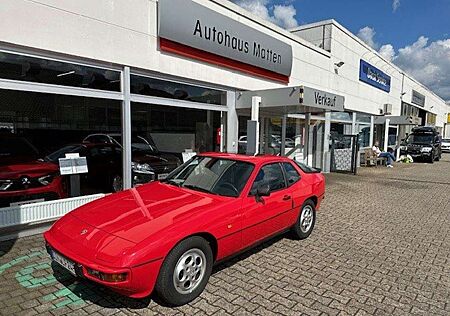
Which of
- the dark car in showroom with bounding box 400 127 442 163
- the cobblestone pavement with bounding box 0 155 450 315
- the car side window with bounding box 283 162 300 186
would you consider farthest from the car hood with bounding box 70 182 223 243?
the dark car in showroom with bounding box 400 127 442 163

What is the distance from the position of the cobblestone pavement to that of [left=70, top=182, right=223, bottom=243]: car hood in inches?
29.6

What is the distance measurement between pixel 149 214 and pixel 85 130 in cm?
358

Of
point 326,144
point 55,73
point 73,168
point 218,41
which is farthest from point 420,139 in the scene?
point 55,73

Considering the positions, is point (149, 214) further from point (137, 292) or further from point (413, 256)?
point (413, 256)

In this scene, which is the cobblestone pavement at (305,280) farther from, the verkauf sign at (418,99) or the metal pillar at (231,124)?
the verkauf sign at (418,99)

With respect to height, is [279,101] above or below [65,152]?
above

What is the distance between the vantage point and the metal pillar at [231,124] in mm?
8383

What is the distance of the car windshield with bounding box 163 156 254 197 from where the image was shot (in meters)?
3.82

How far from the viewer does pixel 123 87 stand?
226 inches

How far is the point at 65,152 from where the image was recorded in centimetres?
559

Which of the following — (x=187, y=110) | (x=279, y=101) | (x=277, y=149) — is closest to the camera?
(x=187, y=110)

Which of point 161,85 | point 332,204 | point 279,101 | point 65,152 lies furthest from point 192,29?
point 332,204

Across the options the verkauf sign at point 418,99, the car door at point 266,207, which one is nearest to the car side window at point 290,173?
the car door at point 266,207

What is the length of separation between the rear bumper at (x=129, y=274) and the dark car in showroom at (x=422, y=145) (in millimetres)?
22765
